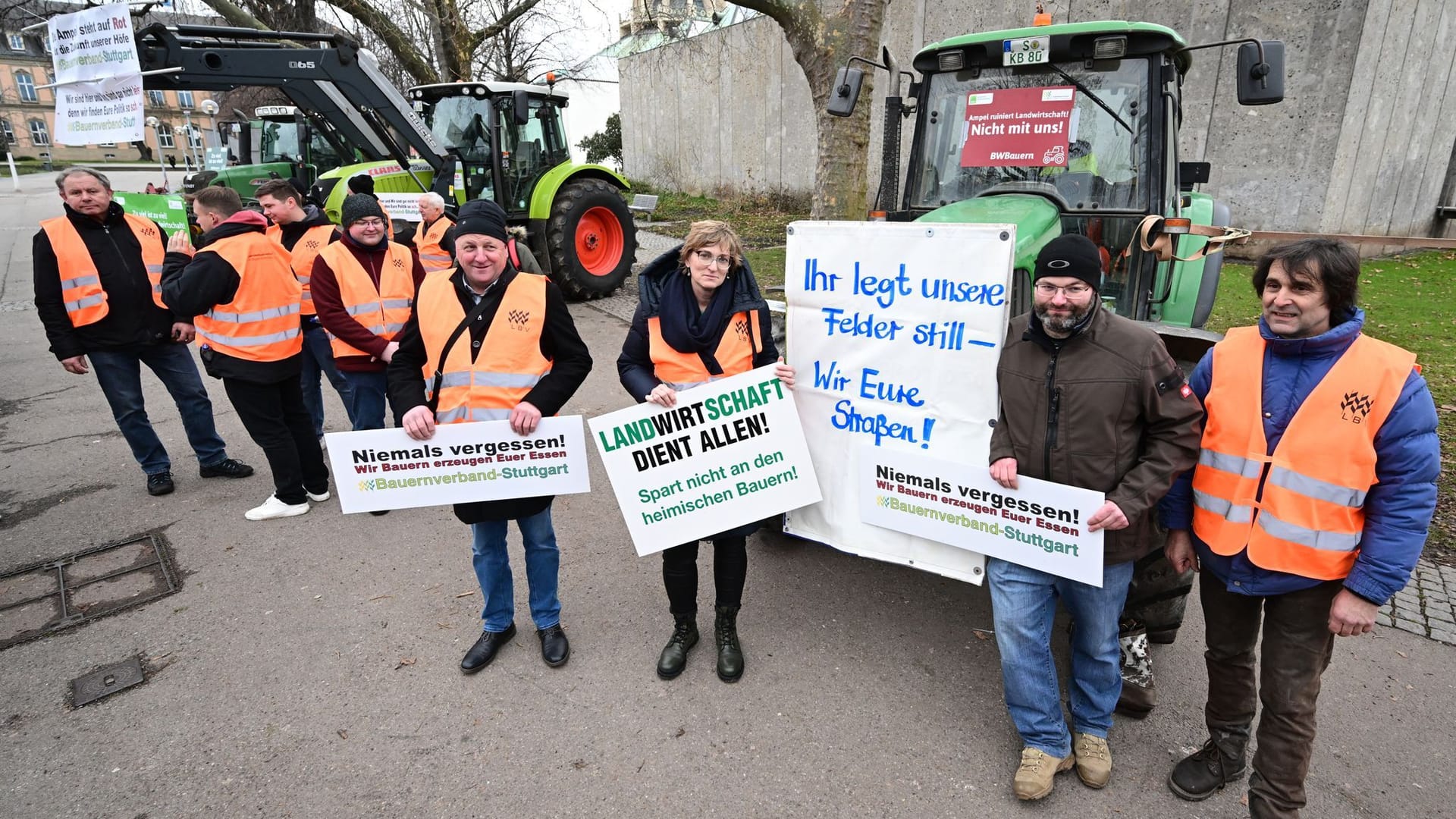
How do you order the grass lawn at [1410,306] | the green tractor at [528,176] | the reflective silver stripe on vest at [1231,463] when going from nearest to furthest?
the reflective silver stripe on vest at [1231,463], the grass lawn at [1410,306], the green tractor at [528,176]

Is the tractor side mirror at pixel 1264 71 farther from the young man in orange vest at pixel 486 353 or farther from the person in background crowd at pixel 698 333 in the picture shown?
the young man in orange vest at pixel 486 353

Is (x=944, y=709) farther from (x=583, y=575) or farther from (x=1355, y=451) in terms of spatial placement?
(x=583, y=575)

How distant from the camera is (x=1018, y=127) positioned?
14.9ft

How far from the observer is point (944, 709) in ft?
9.61

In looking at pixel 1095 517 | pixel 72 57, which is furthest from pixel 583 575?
pixel 72 57

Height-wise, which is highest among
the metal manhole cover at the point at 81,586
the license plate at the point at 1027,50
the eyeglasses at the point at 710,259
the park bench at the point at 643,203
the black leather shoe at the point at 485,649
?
the license plate at the point at 1027,50

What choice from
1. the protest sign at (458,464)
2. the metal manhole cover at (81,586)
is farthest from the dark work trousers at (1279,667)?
the metal manhole cover at (81,586)

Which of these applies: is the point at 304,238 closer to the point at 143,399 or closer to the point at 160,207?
the point at 143,399

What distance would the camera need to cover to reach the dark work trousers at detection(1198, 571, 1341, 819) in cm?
221

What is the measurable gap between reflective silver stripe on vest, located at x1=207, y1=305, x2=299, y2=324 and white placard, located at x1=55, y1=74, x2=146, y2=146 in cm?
156

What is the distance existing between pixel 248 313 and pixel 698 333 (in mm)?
2991

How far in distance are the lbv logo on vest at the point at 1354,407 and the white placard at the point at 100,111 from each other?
630 centimetres

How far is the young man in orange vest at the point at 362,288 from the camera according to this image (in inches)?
173

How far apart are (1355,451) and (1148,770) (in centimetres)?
129
